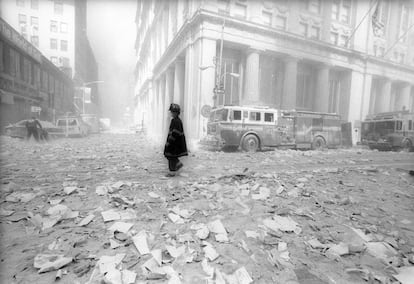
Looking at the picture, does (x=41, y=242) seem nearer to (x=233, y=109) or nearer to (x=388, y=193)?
(x=388, y=193)

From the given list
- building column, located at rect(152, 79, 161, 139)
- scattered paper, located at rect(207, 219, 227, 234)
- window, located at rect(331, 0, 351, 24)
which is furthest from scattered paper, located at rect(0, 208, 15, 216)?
building column, located at rect(152, 79, 161, 139)

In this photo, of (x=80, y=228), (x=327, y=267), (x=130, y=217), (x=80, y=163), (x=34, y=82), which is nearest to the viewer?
(x=327, y=267)

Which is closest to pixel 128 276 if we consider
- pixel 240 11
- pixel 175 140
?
pixel 175 140

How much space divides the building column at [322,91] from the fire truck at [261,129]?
10.3 m

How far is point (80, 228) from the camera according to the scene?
2855mm

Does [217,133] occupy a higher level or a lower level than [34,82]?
lower

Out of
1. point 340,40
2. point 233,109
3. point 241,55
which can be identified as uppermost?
point 340,40

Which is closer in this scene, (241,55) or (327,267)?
(327,267)

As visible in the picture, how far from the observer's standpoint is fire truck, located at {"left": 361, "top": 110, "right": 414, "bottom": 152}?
14242 mm

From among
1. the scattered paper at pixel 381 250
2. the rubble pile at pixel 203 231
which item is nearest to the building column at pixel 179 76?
the rubble pile at pixel 203 231

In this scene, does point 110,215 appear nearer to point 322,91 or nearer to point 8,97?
point 8,97

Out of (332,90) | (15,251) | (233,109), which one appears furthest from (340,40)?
(15,251)

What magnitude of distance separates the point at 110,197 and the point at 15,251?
157 centimetres

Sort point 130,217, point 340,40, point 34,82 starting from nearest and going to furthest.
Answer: point 130,217
point 34,82
point 340,40
